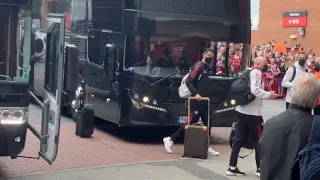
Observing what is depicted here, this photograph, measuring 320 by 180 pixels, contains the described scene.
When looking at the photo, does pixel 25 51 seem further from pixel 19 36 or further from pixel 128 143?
pixel 128 143

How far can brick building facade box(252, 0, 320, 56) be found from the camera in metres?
34.6

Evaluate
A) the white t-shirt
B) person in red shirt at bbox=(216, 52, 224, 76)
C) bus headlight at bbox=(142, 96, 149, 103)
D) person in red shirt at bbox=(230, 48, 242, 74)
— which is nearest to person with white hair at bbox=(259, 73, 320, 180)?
the white t-shirt

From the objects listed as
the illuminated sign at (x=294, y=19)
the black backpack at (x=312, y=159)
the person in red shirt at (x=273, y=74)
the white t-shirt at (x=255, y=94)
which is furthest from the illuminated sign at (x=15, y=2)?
the illuminated sign at (x=294, y=19)

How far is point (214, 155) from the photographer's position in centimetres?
1080

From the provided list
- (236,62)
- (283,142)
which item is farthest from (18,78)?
(236,62)

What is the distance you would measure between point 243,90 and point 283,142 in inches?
195

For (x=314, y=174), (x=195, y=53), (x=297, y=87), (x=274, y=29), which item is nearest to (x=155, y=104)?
(x=195, y=53)

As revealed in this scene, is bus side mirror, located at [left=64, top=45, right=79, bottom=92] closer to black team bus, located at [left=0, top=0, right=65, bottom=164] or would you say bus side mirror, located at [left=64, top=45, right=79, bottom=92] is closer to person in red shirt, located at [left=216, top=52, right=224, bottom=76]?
black team bus, located at [left=0, top=0, right=65, bottom=164]

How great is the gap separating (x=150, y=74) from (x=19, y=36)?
15.1ft

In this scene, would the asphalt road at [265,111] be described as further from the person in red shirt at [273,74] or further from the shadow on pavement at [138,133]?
the person in red shirt at [273,74]

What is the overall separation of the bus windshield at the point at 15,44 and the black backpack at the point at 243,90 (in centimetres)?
320

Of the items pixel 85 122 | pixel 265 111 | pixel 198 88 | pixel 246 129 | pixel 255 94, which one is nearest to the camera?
pixel 255 94

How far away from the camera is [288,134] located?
3.95 m

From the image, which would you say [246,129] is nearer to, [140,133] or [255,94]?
[255,94]
